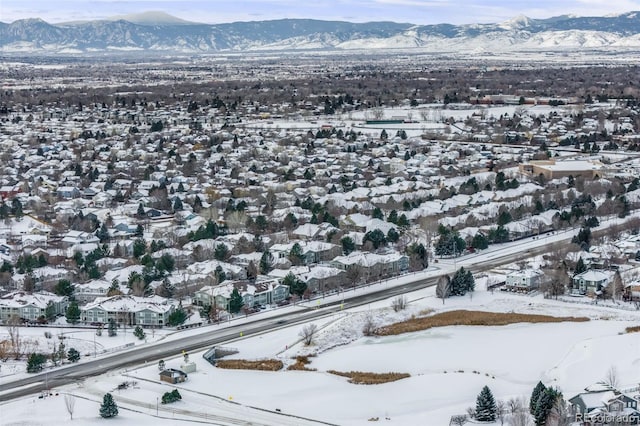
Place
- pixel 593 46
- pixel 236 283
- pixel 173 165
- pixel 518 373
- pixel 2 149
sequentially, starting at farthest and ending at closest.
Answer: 1. pixel 593 46
2. pixel 2 149
3. pixel 173 165
4. pixel 236 283
5. pixel 518 373

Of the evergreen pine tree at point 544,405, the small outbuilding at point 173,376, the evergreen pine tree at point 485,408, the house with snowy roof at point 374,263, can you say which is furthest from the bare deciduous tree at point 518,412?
the house with snowy roof at point 374,263

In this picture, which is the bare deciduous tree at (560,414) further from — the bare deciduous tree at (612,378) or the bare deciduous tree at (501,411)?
the bare deciduous tree at (612,378)

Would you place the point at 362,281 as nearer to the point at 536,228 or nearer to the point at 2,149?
the point at 536,228

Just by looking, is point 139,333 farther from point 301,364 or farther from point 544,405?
point 544,405

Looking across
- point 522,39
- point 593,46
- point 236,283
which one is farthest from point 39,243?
point 522,39

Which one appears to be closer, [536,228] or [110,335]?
[110,335]

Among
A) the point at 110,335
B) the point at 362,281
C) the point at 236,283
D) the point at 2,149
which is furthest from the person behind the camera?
the point at 2,149

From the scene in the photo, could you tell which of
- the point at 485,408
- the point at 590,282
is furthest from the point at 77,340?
the point at 590,282

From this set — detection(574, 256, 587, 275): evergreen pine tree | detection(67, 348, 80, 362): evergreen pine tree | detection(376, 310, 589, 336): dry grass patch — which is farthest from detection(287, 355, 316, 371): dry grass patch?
detection(574, 256, 587, 275): evergreen pine tree
